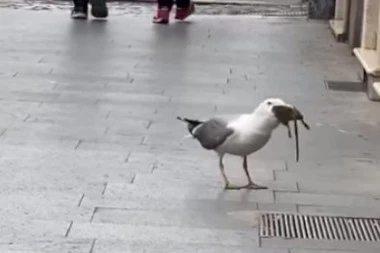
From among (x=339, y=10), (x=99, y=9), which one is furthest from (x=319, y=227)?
(x=99, y=9)

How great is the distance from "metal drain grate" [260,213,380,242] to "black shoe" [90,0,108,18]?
8500mm

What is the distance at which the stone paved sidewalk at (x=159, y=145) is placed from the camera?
5020 mm

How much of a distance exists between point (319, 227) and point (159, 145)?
1.86 metres

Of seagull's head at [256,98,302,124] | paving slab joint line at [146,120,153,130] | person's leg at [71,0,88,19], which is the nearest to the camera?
seagull's head at [256,98,302,124]

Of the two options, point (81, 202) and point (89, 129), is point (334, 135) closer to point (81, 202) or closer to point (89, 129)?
point (89, 129)

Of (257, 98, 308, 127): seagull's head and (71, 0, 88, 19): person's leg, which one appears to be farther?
(71, 0, 88, 19): person's leg

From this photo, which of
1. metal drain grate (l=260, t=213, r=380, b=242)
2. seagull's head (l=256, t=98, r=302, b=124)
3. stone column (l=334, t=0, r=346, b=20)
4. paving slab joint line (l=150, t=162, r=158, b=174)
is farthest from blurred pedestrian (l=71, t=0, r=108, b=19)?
metal drain grate (l=260, t=213, r=380, b=242)

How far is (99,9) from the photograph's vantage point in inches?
533

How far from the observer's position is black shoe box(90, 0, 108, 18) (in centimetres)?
1348

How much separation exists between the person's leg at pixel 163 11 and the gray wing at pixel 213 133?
7.56 m

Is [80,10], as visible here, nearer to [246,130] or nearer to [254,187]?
[254,187]

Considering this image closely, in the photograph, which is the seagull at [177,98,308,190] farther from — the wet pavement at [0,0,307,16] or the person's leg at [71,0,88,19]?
the wet pavement at [0,0,307,16]

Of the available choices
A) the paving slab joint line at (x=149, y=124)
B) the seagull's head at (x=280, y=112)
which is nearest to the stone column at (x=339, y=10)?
the paving slab joint line at (x=149, y=124)

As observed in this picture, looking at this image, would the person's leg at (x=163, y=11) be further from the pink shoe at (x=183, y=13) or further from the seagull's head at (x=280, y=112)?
the seagull's head at (x=280, y=112)
